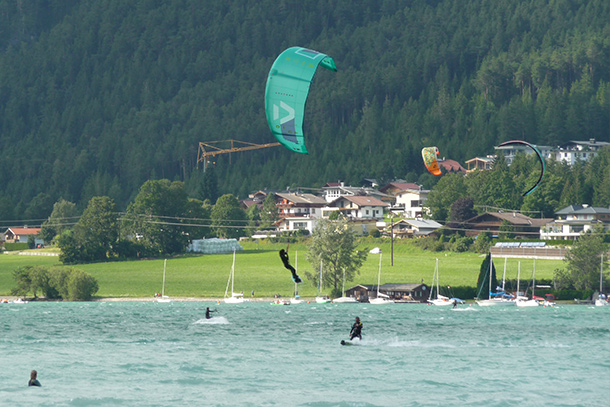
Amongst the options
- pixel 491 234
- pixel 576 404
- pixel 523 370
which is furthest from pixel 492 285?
pixel 576 404

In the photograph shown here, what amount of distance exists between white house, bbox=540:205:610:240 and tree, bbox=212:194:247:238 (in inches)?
2022

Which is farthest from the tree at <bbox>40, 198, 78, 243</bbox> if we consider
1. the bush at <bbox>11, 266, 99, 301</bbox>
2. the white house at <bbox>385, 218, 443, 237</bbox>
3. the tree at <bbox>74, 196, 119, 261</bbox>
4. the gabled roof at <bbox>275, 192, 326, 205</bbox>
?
the white house at <bbox>385, 218, 443, 237</bbox>

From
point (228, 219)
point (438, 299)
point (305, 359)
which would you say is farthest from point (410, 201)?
point (305, 359)

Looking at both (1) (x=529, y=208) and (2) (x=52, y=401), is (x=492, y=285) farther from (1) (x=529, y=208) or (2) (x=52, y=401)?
(2) (x=52, y=401)

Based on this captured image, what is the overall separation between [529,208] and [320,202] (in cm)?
3971

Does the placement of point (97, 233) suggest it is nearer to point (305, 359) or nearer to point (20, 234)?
point (20, 234)

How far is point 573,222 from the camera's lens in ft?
466

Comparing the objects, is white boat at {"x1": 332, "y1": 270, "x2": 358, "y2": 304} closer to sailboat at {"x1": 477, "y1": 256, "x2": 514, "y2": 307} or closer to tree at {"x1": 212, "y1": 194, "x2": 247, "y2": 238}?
sailboat at {"x1": 477, "y1": 256, "x2": 514, "y2": 307}

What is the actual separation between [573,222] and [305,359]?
98234mm

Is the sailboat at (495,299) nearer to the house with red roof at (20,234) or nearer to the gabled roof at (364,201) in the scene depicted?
the gabled roof at (364,201)

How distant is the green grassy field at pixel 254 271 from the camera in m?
110

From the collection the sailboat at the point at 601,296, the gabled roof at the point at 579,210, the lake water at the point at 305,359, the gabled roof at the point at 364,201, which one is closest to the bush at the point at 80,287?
the lake water at the point at 305,359

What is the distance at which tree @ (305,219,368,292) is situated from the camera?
104 m

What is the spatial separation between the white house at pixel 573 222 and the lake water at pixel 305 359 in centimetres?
5378
